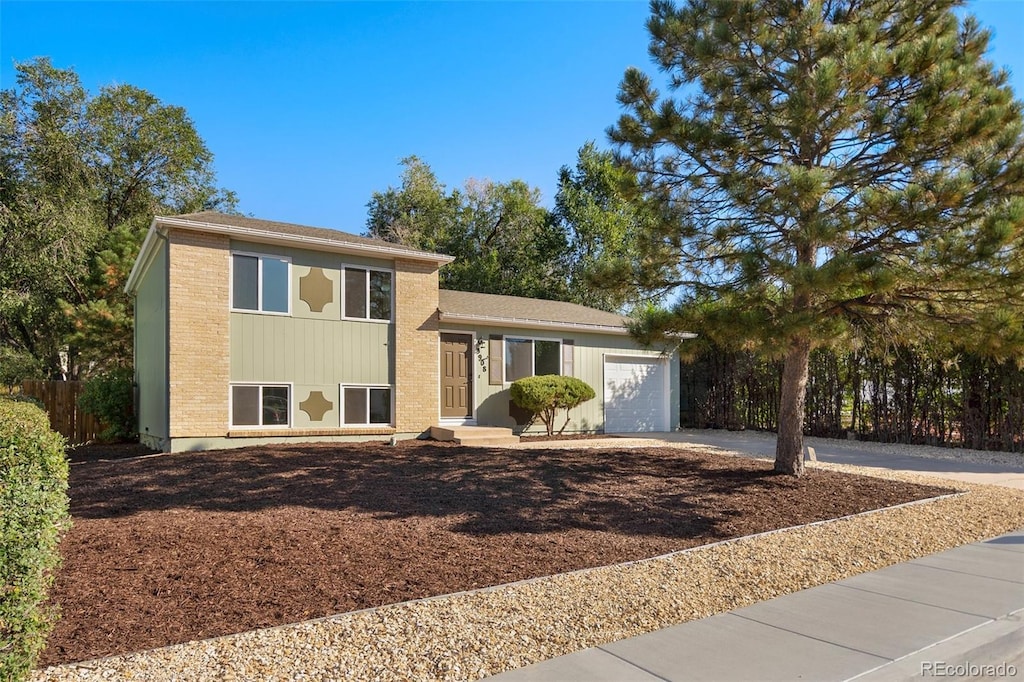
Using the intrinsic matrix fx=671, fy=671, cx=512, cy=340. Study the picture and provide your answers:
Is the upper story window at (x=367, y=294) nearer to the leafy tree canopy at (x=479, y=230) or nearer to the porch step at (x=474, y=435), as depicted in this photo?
the porch step at (x=474, y=435)

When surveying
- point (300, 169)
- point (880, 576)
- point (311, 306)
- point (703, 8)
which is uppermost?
point (300, 169)

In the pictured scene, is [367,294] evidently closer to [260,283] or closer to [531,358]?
[260,283]

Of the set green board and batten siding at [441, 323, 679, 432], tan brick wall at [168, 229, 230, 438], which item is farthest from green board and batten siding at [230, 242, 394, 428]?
green board and batten siding at [441, 323, 679, 432]

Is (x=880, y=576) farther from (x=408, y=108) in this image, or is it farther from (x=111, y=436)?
(x=408, y=108)

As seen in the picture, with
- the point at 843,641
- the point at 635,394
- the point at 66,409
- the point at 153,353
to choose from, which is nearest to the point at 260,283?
the point at 153,353

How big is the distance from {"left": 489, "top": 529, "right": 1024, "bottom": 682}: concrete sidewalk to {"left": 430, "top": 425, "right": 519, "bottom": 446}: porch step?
29.2 ft

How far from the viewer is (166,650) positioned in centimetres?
353

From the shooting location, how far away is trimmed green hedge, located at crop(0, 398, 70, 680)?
111 inches

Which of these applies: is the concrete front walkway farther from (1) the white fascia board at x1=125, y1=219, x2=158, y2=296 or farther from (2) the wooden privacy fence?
(2) the wooden privacy fence

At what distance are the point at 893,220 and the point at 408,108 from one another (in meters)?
14.1

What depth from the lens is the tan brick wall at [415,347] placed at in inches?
541

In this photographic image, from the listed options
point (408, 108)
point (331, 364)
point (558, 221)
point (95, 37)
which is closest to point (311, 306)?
point (331, 364)

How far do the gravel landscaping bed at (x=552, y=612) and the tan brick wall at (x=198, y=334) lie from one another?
5.23 meters

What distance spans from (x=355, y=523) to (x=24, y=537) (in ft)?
11.3
